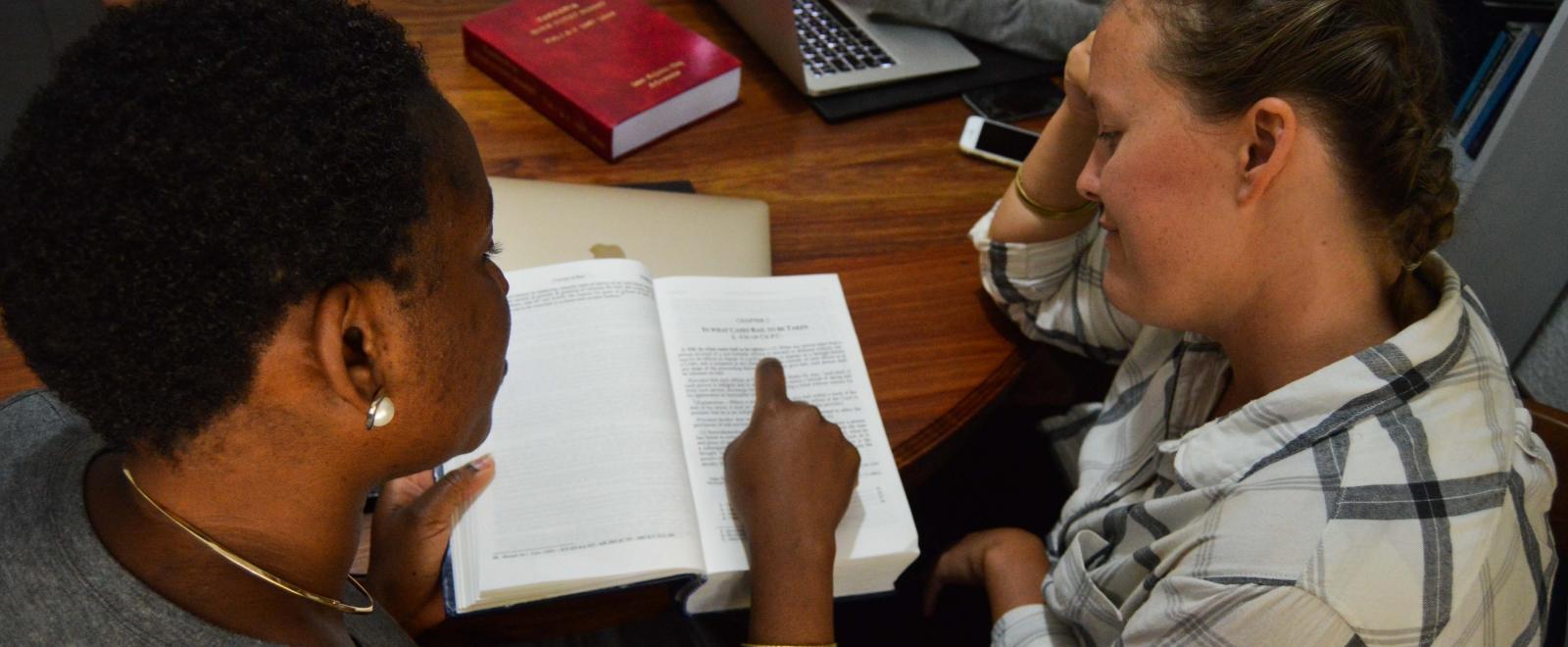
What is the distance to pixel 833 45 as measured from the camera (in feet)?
4.84

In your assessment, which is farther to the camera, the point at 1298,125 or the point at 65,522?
the point at 1298,125

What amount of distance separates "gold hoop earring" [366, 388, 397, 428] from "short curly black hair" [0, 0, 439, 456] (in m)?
0.08

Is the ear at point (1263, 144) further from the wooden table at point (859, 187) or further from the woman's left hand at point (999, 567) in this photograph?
the woman's left hand at point (999, 567)

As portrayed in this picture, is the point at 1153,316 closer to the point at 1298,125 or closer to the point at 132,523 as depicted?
the point at 1298,125

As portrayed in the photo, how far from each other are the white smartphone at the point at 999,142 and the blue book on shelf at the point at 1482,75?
1.98 feet

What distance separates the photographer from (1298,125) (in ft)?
2.75

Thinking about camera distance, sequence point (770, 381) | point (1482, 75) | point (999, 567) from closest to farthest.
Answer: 1. point (770, 381)
2. point (999, 567)
3. point (1482, 75)

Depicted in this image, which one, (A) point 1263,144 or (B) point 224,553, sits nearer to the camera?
(B) point 224,553

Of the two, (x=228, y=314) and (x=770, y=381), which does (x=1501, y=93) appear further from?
(x=228, y=314)

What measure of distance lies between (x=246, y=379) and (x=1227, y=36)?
0.70 meters

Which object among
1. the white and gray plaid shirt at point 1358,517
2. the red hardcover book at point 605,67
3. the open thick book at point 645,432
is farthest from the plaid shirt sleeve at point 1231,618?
the red hardcover book at point 605,67

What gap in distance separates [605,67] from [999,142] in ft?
1.57

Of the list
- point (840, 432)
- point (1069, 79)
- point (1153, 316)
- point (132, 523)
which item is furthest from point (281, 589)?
point (1069, 79)

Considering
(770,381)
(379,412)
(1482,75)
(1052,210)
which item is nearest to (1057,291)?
(1052,210)
